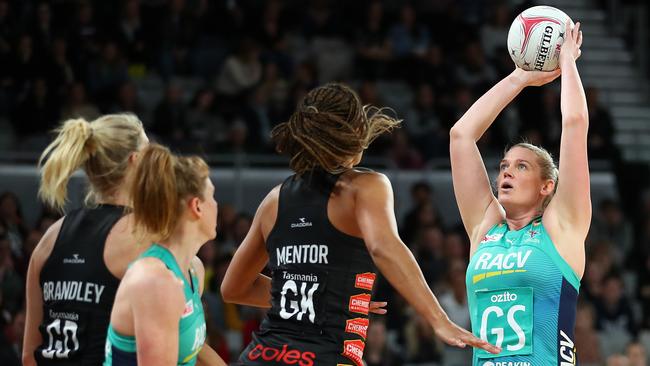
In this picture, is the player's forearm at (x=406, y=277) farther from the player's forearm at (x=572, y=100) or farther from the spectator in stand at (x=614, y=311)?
the spectator in stand at (x=614, y=311)

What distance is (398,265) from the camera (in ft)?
14.4

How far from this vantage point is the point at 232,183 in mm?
12266

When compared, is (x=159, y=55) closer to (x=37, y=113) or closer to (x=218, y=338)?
(x=37, y=113)

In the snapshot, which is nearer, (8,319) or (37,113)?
(8,319)

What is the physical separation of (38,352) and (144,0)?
33.3 feet

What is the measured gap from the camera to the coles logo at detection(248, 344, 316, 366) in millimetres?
4402

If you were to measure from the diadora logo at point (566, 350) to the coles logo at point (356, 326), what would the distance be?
85 cm

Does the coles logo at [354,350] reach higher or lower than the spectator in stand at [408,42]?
lower

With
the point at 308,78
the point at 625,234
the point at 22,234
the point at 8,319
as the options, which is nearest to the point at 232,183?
the point at 308,78

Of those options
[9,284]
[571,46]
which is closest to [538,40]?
[571,46]

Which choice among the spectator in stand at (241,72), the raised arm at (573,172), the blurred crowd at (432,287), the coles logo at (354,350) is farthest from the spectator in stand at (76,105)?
the coles logo at (354,350)

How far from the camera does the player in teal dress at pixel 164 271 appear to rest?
148 inches

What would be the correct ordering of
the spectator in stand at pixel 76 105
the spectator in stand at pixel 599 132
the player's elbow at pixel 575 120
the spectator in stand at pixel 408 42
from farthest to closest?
the spectator in stand at pixel 408 42 → the spectator in stand at pixel 599 132 → the spectator in stand at pixel 76 105 → the player's elbow at pixel 575 120

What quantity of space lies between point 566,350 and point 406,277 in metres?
0.86
